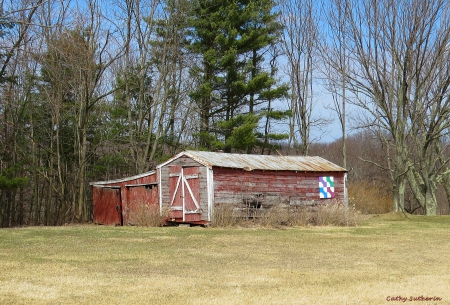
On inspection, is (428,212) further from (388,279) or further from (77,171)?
(388,279)

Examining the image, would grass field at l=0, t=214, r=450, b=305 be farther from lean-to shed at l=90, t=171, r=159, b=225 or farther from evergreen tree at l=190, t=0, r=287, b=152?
evergreen tree at l=190, t=0, r=287, b=152

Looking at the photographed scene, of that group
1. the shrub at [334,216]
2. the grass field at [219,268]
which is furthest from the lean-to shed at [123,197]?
the shrub at [334,216]

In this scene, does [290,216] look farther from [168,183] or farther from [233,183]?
[168,183]

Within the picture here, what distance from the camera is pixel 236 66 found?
109ft

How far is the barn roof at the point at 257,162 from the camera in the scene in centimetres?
2178

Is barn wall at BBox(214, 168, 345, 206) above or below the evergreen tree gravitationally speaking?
below

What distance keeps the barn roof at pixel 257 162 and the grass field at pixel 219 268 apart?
4243 millimetres

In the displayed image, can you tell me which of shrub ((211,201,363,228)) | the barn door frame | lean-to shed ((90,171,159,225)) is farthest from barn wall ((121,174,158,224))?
shrub ((211,201,363,228))

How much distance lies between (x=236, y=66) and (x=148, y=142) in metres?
7.12

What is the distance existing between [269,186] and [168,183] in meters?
4.17

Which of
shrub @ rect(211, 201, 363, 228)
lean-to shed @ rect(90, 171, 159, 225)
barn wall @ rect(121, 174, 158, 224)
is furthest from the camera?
lean-to shed @ rect(90, 171, 159, 225)

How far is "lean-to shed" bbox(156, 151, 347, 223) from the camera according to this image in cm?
2131

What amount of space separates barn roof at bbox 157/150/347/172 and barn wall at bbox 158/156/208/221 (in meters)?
0.18

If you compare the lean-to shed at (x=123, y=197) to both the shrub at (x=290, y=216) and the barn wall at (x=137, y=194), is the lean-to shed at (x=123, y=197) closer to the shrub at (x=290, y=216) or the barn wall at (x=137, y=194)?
the barn wall at (x=137, y=194)
